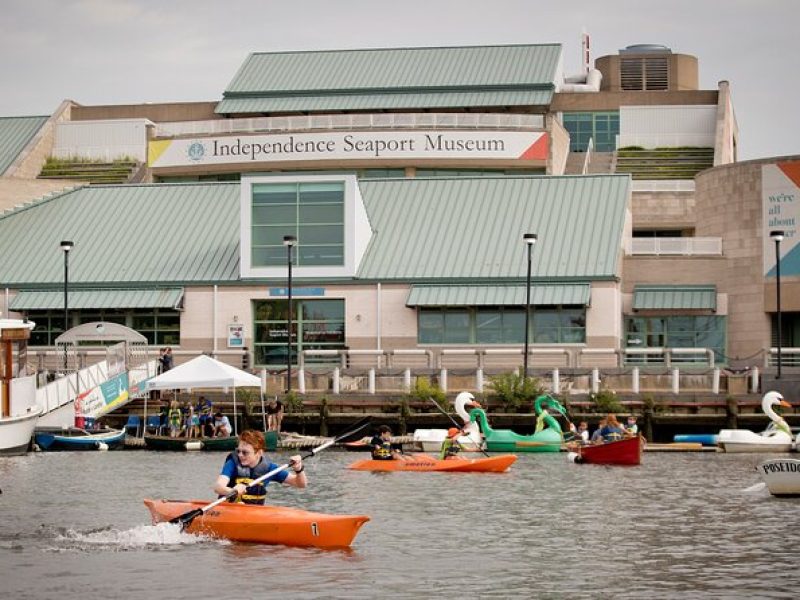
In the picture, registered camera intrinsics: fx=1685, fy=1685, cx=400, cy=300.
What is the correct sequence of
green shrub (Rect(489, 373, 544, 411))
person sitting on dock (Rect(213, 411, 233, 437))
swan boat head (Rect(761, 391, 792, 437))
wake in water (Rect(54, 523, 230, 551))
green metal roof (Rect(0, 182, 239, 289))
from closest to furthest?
wake in water (Rect(54, 523, 230, 551)) → swan boat head (Rect(761, 391, 792, 437)) → person sitting on dock (Rect(213, 411, 233, 437)) → green shrub (Rect(489, 373, 544, 411)) → green metal roof (Rect(0, 182, 239, 289))

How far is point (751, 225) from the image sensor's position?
66125 millimetres

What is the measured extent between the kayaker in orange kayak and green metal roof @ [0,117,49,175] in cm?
6043

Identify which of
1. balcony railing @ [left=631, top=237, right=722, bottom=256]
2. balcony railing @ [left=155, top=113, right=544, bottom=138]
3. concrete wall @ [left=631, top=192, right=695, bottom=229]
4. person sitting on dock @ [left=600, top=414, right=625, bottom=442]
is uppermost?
balcony railing @ [left=155, top=113, right=544, bottom=138]

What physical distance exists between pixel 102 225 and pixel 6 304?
251 inches

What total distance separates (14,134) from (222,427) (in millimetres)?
42441

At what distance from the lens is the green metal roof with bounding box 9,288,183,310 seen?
63.7 meters

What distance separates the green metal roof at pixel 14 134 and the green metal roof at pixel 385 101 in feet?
33.5

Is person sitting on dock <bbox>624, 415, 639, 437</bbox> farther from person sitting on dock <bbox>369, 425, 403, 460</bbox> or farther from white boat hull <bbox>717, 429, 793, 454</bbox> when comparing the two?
person sitting on dock <bbox>369, 425, 403, 460</bbox>

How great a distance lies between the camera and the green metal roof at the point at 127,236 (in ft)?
215

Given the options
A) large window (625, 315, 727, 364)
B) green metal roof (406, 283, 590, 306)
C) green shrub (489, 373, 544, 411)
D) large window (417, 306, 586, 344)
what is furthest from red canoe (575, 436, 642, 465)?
large window (625, 315, 727, 364)

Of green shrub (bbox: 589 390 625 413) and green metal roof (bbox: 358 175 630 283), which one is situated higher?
green metal roof (bbox: 358 175 630 283)

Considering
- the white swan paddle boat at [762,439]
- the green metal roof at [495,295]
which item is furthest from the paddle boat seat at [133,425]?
the white swan paddle boat at [762,439]

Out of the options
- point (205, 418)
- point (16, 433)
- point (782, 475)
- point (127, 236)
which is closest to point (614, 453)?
point (782, 475)

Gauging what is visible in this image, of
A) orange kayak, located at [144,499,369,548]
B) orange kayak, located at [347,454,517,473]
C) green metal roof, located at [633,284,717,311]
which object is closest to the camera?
orange kayak, located at [144,499,369,548]
